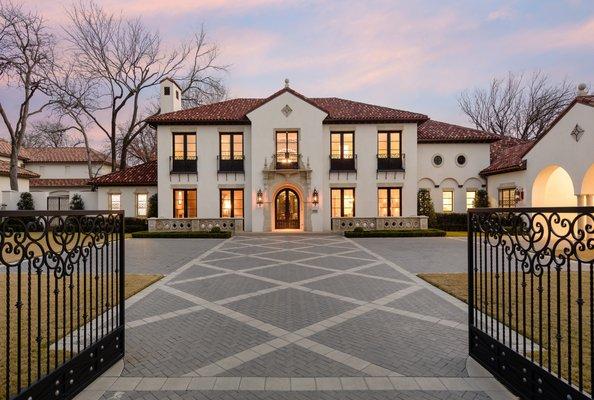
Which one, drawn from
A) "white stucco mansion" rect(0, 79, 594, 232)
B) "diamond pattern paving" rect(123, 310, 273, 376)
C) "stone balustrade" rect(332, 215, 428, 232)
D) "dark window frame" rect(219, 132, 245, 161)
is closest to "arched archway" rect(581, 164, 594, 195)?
"white stucco mansion" rect(0, 79, 594, 232)

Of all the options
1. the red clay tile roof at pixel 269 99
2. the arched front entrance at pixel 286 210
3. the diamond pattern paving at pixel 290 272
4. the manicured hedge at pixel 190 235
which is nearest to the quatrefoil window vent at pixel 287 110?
the red clay tile roof at pixel 269 99

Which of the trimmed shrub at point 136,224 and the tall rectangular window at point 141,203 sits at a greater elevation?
the tall rectangular window at point 141,203

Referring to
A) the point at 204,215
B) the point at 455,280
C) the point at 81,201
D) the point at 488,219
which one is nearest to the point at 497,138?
the point at 455,280

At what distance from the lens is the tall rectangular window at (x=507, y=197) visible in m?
21.0

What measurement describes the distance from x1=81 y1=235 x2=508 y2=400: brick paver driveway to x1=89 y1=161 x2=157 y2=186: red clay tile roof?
18.0m

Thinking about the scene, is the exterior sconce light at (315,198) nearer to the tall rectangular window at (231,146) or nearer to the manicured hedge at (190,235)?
the tall rectangular window at (231,146)

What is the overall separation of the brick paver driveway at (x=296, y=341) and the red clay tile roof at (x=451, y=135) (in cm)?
1844

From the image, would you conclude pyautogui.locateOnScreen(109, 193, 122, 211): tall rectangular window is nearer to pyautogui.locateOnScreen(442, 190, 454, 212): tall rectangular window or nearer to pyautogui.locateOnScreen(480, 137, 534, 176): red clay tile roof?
pyautogui.locateOnScreen(442, 190, 454, 212): tall rectangular window

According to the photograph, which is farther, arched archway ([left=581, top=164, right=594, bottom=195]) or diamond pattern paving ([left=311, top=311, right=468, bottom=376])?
arched archway ([left=581, top=164, right=594, bottom=195])

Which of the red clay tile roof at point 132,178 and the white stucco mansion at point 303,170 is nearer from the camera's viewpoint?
the white stucco mansion at point 303,170

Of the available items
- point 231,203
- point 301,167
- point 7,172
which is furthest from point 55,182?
point 301,167

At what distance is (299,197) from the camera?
77.5 ft

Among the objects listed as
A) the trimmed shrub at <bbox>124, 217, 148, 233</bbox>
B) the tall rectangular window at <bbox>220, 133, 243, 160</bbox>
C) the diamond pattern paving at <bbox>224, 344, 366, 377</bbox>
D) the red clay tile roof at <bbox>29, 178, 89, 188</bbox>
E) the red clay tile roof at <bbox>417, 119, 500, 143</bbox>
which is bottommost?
the diamond pattern paving at <bbox>224, 344, 366, 377</bbox>

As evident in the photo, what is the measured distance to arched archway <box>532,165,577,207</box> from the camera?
18.5 meters
